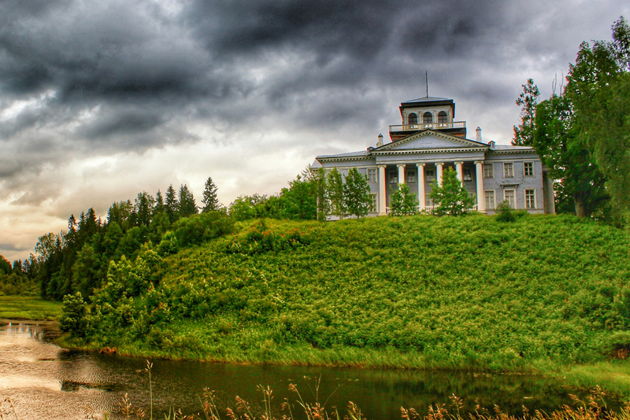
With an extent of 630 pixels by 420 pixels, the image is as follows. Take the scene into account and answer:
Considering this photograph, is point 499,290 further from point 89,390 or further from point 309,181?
point 309,181

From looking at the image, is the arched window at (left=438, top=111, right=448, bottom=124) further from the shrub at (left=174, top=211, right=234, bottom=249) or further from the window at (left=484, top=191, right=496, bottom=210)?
the shrub at (left=174, top=211, right=234, bottom=249)

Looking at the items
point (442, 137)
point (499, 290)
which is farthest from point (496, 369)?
point (442, 137)

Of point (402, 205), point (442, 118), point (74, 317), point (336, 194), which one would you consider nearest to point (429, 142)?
point (442, 118)

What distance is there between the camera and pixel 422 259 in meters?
30.5

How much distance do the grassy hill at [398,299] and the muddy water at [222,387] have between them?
1972mm

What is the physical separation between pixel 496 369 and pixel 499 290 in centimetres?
713

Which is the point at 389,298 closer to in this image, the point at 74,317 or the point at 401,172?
the point at 74,317

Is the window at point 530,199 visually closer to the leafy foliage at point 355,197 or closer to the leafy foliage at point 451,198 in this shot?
the leafy foliage at point 451,198

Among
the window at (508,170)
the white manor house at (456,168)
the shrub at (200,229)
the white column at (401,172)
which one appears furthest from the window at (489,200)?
the shrub at (200,229)

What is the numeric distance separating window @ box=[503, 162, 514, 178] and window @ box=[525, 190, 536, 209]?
254 cm

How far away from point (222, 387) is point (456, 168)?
4353 cm

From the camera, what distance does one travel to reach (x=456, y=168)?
5422 cm

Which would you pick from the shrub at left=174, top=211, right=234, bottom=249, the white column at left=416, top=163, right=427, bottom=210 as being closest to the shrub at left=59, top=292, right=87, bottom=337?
the shrub at left=174, top=211, right=234, bottom=249

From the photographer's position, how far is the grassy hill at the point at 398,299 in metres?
21.1
